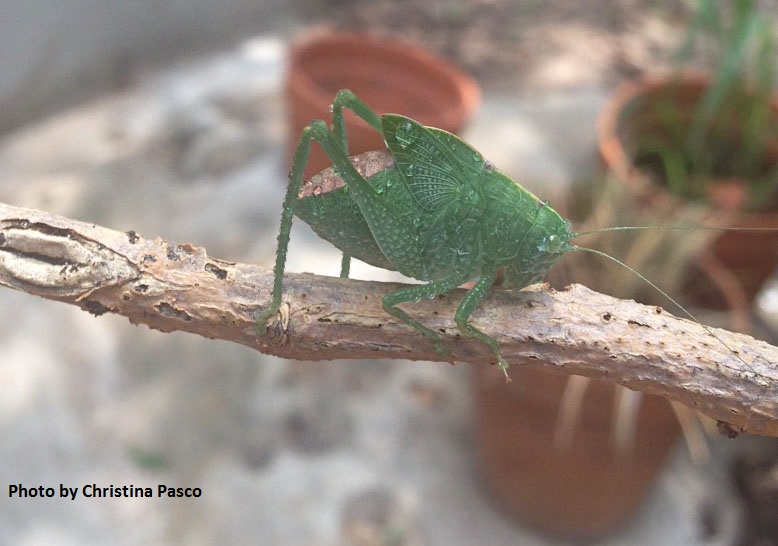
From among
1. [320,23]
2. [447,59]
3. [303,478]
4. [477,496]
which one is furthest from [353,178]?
[320,23]

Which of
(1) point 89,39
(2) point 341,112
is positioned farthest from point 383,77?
(2) point 341,112

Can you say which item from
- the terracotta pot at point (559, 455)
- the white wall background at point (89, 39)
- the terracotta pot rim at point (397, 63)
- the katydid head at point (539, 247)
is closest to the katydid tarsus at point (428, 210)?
the katydid head at point (539, 247)

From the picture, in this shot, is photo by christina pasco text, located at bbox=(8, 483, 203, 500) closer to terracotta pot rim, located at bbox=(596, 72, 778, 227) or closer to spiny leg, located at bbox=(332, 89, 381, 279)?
spiny leg, located at bbox=(332, 89, 381, 279)

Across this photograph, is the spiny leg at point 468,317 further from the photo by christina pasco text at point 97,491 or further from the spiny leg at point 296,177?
the photo by christina pasco text at point 97,491

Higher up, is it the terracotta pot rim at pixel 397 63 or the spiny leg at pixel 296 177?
the terracotta pot rim at pixel 397 63

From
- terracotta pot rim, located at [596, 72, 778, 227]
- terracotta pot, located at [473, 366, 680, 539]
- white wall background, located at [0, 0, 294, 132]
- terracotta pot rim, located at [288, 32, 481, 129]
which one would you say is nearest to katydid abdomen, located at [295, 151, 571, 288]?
terracotta pot, located at [473, 366, 680, 539]

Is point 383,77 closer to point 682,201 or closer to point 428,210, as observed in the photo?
point 682,201
